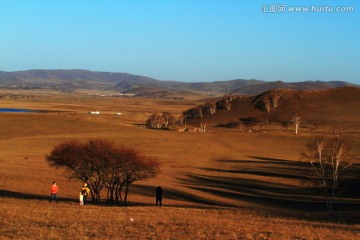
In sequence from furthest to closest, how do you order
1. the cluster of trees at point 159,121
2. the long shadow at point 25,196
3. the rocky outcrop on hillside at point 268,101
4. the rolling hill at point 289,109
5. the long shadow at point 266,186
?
the rocky outcrop on hillside at point 268,101 < the rolling hill at point 289,109 < the cluster of trees at point 159,121 < the long shadow at point 266,186 < the long shadow at point 25,196

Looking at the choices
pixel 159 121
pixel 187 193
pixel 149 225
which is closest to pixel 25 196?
pixel 187 193

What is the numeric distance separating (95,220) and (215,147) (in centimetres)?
6425

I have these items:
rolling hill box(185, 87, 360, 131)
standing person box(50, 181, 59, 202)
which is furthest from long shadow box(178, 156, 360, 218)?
rolling hill box(185, 87, 360, 131)

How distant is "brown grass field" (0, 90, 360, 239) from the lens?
65.6ft

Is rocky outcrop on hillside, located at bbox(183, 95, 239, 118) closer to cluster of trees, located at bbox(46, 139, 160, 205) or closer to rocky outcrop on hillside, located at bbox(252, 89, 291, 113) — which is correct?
rocky outcrop on hillside, located at bbox(252, 89, 291, 113)

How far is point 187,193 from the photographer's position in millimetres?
40625

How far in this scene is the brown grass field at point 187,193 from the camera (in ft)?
65.6

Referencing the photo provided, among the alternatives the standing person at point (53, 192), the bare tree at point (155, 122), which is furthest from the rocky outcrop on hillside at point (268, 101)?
the standing person at point (53, 192)

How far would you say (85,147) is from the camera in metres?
34.5

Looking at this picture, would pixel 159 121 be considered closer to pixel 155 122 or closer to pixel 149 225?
pixel 155 122

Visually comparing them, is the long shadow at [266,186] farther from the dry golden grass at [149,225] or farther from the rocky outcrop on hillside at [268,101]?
the rocky outcrop on hillside at [268,101]

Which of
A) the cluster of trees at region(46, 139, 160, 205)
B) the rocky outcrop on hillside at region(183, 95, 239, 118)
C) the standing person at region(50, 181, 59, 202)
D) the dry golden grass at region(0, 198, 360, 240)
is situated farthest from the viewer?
the rocky outcrop on hillside at region(183, 95, 239, 118)

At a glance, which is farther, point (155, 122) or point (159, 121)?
point (159, 121)

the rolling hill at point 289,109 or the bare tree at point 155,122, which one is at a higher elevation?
the rolling hill at point 289,109
